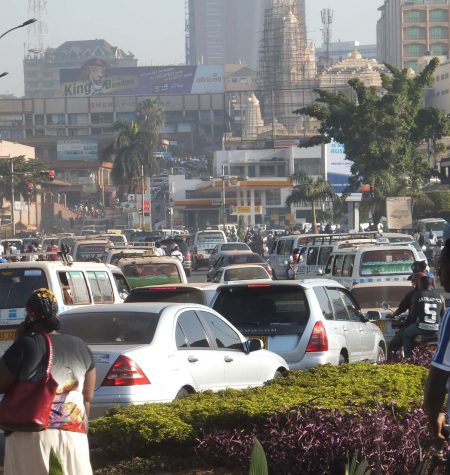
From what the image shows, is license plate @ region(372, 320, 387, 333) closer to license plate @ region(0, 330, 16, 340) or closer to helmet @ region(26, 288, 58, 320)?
license plate @ region(0, 330, 16, 340)

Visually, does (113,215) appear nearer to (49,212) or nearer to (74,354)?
(49,212)

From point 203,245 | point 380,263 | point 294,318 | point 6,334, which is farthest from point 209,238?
point 294,318

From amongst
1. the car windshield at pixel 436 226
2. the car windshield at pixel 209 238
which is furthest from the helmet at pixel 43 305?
the car windshield at pixel 436 226

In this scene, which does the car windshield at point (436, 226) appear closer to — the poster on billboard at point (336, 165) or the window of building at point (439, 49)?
the poster on billboard at point (336, 165)

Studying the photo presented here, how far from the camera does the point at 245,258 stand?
37.1m

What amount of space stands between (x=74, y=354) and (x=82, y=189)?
524 feet

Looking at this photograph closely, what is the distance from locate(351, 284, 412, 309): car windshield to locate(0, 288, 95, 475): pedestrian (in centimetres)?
1372

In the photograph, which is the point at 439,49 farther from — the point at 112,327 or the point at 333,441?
the point at 333,441

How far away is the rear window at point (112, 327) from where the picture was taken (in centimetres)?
1120

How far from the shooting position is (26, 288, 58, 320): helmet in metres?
7.02

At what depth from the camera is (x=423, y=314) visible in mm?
15109

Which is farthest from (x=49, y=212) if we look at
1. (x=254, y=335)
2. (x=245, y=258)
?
(x=254, y=335)

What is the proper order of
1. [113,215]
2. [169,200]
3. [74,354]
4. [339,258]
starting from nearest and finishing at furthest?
1. [74,354]
2. [339,258]
3. [169,200]
4. [113,215]

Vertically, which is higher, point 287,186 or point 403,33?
point 403,33
